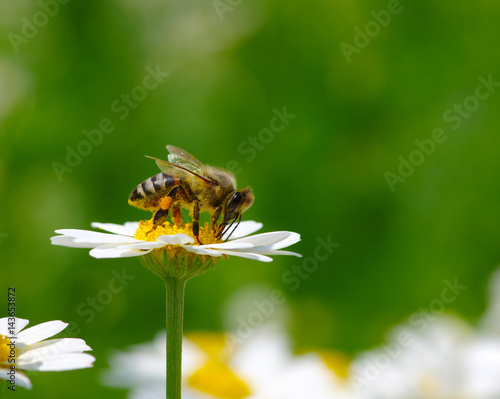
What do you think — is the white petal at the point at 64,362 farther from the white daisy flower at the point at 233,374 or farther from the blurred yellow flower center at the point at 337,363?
the blurred yellow flower center at the point at 337,363

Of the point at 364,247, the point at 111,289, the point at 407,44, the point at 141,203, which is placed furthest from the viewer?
the point at 407,44

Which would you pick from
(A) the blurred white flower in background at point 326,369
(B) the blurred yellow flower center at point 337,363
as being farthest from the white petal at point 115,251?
(B) the blurred yellow flower center at point 337,363

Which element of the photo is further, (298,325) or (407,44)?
(407,44)

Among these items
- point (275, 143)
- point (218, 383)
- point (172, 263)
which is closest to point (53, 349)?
point (172, 263)

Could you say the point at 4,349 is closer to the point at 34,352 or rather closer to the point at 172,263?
the point at 34,352

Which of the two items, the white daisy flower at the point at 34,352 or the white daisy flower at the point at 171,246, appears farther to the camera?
the white daisy flower at the point at 171,246

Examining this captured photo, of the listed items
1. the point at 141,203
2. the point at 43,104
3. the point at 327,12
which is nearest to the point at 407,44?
the point at 327,12

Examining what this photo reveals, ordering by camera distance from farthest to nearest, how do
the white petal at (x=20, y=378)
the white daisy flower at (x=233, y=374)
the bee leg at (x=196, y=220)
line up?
the white daisy flower at (x=233, y=374), the bee leg at (x=196, y=220), the white petal at (x=20, y=378)

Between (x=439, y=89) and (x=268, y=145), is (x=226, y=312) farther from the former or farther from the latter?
(x=439, y=89)
